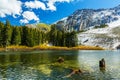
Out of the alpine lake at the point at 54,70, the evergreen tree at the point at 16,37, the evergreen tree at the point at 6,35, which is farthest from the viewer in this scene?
the evergreen tree at the point at 16,37

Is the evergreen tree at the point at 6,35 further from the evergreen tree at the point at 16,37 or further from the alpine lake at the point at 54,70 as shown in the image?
the alpine lake at the point at 54,70

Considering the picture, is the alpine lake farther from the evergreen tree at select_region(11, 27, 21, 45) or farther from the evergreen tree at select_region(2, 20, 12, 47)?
the evergreen tree at select_region(11, 27, 21, 45)

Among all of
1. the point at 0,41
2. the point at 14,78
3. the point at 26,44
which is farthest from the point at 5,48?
the point at 14,78

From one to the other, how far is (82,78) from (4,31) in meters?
126

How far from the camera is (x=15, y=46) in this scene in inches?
6850

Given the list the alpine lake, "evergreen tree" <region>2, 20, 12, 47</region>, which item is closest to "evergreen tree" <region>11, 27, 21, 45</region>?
"evergreen tree" <region>2, 20, 12, 47</region>

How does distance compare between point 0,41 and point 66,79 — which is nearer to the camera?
point 66,79

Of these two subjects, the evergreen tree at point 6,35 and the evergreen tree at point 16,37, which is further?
the evergreen tree at point 16,37

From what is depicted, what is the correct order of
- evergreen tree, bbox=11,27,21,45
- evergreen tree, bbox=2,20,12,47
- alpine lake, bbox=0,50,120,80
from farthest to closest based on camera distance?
evergreen tree, bbox=11,27,21,45
evergreen tree, bbox=2,20,12,47
alpine lake, bbox=0,50,120,80

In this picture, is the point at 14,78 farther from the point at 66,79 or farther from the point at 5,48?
the point at 5,48

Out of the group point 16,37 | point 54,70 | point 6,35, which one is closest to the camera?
point 54,70

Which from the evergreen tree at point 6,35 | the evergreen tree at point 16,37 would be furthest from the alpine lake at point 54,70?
the evergreen tree at point 16,37

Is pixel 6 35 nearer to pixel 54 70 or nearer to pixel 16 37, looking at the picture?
pixel 16 37

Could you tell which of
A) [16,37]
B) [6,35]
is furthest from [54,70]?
[16,37]
